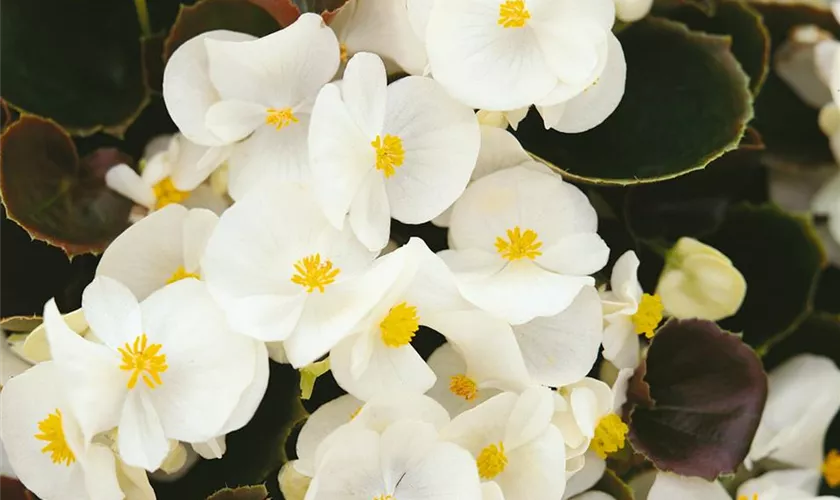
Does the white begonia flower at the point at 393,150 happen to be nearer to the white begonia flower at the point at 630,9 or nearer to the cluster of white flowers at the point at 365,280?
the cluster of white flowers at the point at 365,280

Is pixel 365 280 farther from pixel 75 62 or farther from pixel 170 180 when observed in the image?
pixel 75 62

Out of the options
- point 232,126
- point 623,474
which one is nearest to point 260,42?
point 232,126

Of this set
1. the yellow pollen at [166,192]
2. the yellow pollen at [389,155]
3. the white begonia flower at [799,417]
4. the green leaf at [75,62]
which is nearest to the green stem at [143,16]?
the green leaf at [75,62]

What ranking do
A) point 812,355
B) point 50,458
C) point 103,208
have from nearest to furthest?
point 50,458 < point 103,208 < point 812,355

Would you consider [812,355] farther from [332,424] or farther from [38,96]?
[38,96]

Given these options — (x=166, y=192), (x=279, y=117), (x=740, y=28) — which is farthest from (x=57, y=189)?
(x=740, y=28)
